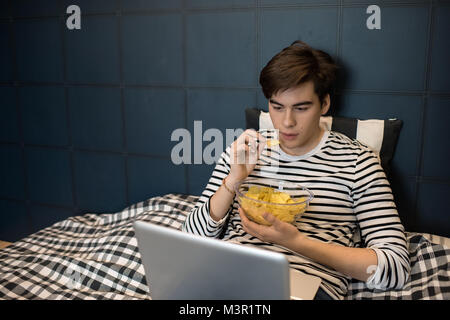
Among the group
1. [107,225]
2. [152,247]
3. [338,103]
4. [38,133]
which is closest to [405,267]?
[338,103]

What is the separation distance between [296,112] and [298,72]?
13 centimetres

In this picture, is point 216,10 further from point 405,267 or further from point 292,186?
point 405,267

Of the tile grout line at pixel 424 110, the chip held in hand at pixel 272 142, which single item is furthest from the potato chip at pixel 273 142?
the tile grout line at pixel 424 110

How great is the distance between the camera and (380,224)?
1.40 m

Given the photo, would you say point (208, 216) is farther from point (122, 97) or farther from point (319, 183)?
point (122, 97)

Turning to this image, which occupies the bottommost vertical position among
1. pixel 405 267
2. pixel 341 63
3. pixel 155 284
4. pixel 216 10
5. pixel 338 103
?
pixel 405 267

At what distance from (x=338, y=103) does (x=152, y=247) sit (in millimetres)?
1222

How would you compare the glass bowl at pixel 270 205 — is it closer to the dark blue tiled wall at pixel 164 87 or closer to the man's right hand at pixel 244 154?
the man's right hand at pixel 244 154

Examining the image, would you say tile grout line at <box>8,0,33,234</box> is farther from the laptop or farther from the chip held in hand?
the laptop

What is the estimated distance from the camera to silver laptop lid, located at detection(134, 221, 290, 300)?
75cm

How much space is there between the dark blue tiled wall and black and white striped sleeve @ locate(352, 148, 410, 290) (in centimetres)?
40

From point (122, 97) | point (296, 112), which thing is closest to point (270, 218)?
point (296, 112)

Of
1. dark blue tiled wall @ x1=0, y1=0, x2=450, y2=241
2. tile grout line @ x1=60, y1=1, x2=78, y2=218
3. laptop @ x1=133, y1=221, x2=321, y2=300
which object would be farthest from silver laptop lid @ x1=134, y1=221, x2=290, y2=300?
tile grout line @ x1=60, y1=1, x2=78, y2=218
